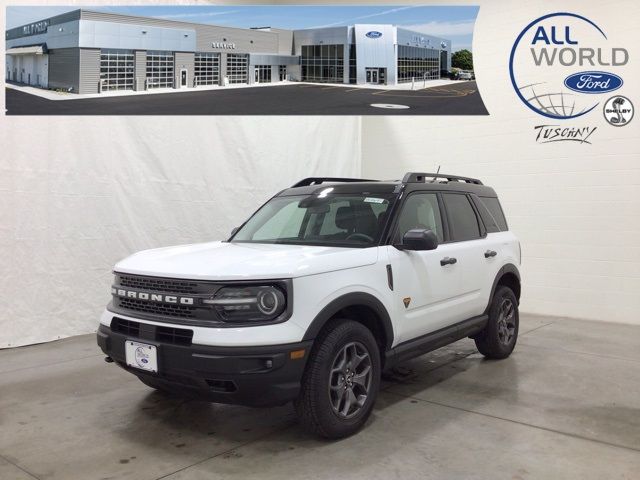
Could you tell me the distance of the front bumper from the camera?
3000mm

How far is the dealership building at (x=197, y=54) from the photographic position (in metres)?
6.38

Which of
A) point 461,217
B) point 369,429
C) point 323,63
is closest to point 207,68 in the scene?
point 323,63

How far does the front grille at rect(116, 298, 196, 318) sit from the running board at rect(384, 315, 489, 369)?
1.43 m

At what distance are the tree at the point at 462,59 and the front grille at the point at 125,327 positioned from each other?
232 inches

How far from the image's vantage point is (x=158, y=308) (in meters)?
3.34

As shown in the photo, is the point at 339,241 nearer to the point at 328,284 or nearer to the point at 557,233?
the point at 328,284

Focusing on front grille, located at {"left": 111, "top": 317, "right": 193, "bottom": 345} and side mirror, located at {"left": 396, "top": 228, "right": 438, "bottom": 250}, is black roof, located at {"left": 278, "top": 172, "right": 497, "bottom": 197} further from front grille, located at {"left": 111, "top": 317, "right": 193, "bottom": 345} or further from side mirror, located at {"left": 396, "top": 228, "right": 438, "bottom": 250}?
front grille, located at {"left": 111, "top": 317, "right": 193, "bottom": 345}

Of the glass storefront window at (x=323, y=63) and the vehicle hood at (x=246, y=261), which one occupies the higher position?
the glass storefront window at (x=323, y=63)

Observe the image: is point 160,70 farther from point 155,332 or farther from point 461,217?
point 155,332

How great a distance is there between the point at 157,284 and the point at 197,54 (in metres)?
4.38

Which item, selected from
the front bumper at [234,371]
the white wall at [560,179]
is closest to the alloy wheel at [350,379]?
the front bumper at [234,371]

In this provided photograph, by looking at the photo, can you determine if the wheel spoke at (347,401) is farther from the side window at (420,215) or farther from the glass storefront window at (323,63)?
the glass storefront window at (323,63)

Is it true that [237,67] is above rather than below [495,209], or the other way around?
above

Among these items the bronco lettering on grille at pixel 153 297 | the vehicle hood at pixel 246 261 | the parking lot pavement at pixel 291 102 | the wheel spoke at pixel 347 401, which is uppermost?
the parking lot pavement at pixel 291 102
